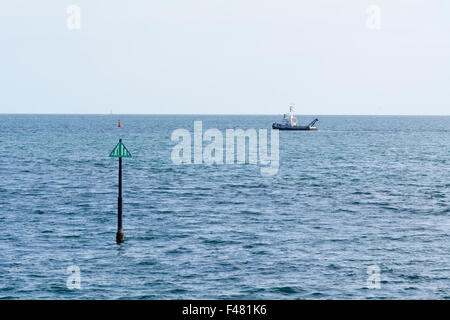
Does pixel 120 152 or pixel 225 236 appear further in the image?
pixel 225 236

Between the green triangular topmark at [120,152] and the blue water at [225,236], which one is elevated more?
the green triangular topmark at [120,152]

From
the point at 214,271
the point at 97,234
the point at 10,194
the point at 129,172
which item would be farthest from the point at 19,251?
the point at 129,172

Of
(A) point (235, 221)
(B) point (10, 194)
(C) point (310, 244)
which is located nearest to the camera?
(C) point (310, 244)

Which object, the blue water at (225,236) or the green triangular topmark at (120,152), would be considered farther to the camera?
the green triangular topmark at (120,152)

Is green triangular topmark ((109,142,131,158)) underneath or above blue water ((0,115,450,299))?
above

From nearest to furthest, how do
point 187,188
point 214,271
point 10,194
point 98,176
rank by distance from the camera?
1. point 214,271
2. point 10,194
3. point 187,188
4. point 98,176

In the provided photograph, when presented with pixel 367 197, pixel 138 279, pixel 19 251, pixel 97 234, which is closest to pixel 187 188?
pixel 367 197

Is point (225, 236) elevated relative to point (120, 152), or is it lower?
lower

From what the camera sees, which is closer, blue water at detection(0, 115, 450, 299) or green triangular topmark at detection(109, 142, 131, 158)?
blue water at detection(0, 115, 450, 299)

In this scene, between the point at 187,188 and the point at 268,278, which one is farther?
the point at 187,188

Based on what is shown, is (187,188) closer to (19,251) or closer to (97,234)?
(97,234)

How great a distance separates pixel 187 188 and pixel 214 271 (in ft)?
103

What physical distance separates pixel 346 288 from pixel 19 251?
16.4 metres

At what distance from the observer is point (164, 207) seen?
47.8 m
